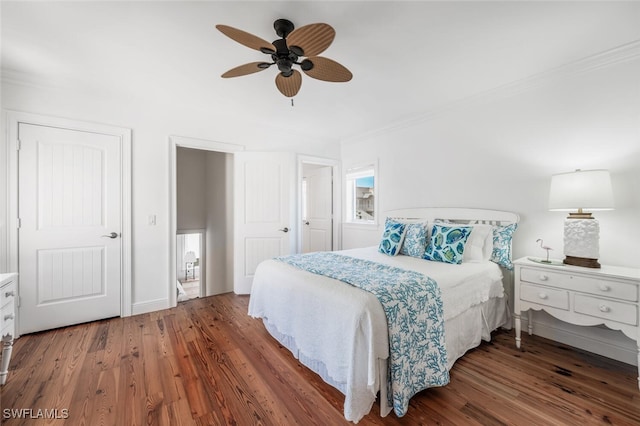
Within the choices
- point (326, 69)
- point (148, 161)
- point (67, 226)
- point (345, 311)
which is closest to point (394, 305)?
point (345, 311)

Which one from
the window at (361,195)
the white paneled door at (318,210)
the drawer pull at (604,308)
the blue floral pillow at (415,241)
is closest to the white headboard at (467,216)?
the blue floral pillow at (415,241)

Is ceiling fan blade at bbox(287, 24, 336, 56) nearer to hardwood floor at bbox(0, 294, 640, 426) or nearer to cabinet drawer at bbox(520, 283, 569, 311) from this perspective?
hardwood floor at bbox(0, 294, 640, 426)

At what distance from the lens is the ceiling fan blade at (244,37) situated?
149 centimetres

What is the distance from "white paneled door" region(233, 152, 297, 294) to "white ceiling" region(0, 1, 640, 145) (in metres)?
1.02

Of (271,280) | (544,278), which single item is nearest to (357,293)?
(271,280)

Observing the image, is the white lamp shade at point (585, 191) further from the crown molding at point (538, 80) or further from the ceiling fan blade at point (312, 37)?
the ceiling fan blade at point (312, 37)

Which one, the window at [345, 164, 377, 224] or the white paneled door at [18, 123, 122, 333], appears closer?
the white paneled door at [18, 123, 122, 333]

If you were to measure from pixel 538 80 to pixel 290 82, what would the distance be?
2.36 metres

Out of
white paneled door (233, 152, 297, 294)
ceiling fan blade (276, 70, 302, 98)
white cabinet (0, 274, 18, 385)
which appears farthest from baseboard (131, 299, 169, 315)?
ceiling fan blade (276, 70, 302, 98)

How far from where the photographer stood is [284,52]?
1.86m

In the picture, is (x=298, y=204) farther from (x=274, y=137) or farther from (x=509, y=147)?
(x=509, y=147)

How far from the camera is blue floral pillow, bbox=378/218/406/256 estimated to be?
2918 mm

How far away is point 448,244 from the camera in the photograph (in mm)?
2566

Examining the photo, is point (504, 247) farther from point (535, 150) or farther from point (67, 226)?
point (67, 226)
